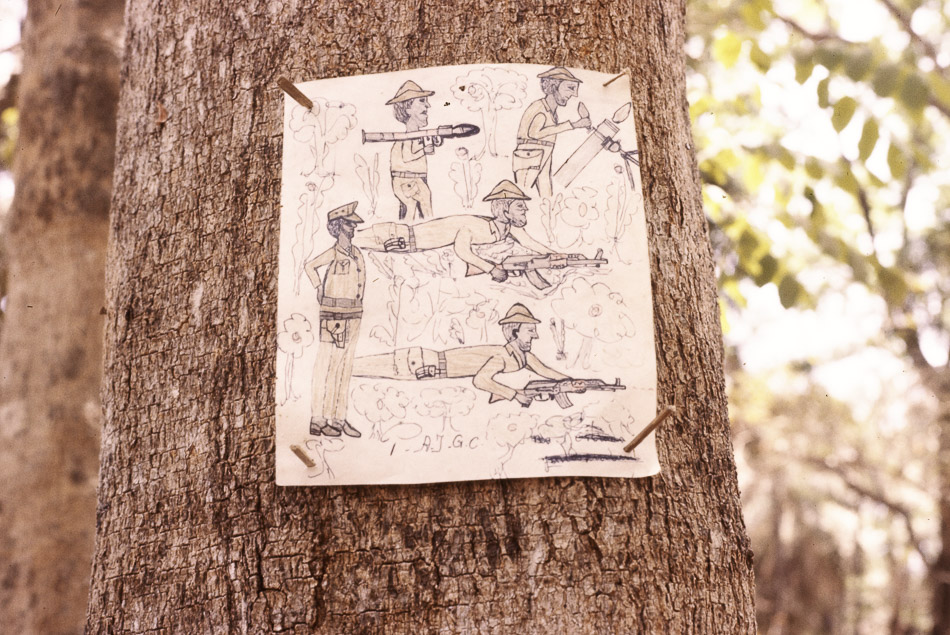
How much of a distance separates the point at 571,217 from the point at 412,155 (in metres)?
0.27

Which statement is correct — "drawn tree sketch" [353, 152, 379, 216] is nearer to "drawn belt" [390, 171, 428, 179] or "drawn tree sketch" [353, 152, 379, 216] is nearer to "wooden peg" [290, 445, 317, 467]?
"drawn belt" [390, 171, 428, 179]

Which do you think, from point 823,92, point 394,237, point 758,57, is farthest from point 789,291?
point 394,237

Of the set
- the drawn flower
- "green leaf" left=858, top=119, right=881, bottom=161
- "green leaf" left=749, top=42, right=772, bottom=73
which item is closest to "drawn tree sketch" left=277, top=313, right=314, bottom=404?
the drawn flower

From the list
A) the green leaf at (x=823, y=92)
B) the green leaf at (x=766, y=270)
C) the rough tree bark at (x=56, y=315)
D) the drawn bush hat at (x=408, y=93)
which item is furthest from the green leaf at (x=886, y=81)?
the rough tree bark at (x=56, y=315)

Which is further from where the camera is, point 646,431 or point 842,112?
point 842,112

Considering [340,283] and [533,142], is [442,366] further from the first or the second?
[533,142]

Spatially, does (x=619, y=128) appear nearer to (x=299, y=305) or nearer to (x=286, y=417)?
(x=299, y=305)

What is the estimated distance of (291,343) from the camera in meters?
1.29

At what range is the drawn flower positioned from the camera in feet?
4.21

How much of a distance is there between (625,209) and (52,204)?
263cm

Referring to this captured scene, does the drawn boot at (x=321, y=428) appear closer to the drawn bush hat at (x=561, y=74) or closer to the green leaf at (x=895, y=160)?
the drawn bush hat at (x=561, y=74)

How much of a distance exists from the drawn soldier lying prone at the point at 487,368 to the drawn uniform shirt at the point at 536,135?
0.93 feet

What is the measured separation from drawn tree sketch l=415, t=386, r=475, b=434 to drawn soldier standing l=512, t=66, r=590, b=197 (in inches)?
13.5

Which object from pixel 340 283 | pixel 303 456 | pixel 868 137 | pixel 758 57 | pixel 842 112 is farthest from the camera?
pixel 758 57
